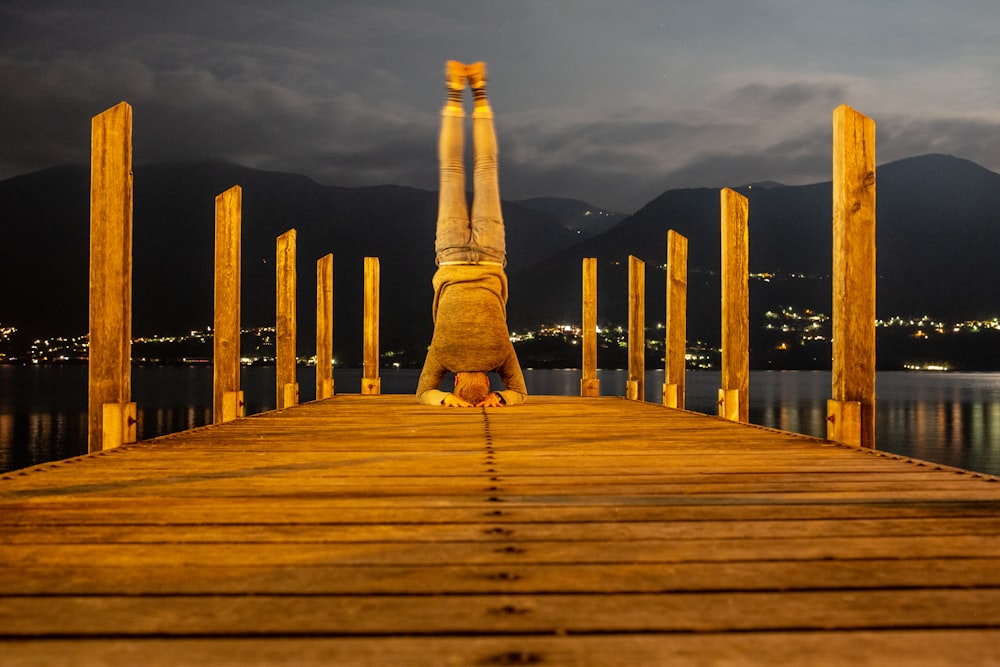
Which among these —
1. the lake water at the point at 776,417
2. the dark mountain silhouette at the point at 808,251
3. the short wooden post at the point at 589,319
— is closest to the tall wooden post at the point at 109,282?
the short wooden post at the point at 589,319

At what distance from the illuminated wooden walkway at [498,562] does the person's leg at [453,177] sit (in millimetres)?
4107

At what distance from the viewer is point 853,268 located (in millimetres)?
4492

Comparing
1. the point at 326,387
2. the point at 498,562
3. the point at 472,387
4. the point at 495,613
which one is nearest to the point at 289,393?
the point at 326,387

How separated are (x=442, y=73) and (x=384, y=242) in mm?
100470

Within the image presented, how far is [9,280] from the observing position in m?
94.3

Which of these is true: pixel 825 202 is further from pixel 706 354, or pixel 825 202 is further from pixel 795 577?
pixel 795 577

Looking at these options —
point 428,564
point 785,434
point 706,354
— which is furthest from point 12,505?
point 706,354

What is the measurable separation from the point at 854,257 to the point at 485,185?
3813mm

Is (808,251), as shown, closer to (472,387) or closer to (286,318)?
(286,318)

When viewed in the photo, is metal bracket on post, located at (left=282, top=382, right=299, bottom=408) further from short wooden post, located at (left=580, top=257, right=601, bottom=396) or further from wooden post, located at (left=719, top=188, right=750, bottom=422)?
wooden post, located at (left=719, top=188, right=750, bottom=422)

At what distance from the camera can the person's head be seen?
7254 millimetres

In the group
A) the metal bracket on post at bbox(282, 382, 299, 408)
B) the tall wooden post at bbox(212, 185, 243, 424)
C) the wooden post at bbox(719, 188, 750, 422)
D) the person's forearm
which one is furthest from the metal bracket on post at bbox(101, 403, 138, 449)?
the metal bracket on post at bbox(282, 382, 299, 408)

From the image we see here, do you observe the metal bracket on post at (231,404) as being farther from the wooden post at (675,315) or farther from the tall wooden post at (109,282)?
the wooden post at (675,315)

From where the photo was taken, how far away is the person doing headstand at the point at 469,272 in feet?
23.7
